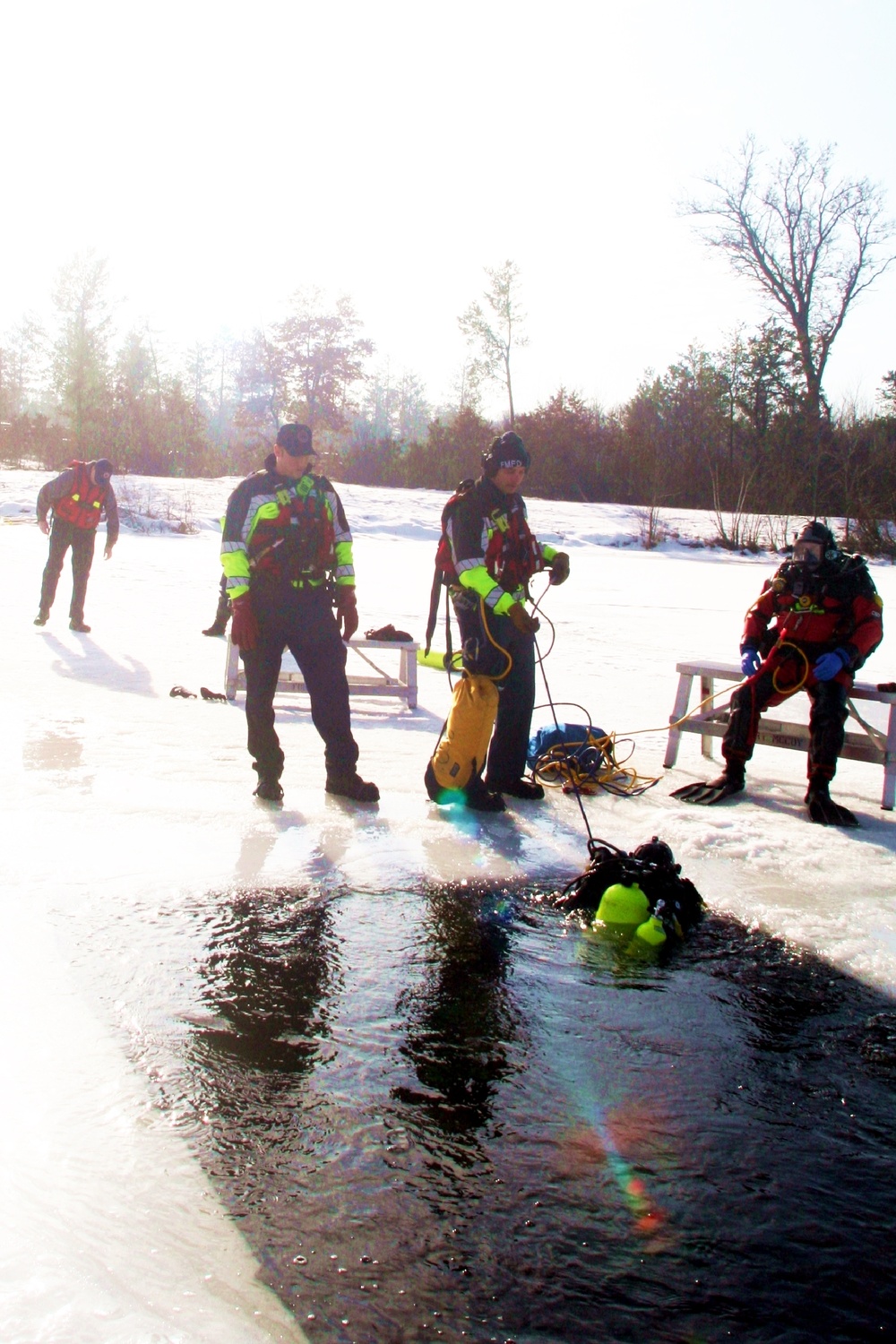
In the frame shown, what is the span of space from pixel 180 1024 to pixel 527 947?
120cm

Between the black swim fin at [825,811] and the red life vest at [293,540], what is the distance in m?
2.69

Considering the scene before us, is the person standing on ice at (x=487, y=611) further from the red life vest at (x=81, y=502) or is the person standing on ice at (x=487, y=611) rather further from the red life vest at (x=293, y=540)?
the red life vest at (x=81, y=502)

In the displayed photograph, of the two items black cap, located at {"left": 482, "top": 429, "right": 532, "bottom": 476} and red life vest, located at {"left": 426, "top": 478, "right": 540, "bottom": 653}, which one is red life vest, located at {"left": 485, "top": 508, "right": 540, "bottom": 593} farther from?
black cap, located at {"left": 482, "top": 429, "right": 532, "bottom": 476}

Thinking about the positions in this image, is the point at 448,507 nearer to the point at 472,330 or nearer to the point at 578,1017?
the point at 578,1017

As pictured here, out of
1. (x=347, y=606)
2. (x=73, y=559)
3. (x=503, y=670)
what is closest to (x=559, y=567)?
(x=503, y=670)

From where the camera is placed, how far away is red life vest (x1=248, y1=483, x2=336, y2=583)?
500 centimetres

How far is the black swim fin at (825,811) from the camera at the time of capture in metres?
5.16

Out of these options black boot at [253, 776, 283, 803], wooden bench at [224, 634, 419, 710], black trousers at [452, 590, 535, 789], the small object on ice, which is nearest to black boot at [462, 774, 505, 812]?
black trousers at [452, 590, 535, 789]

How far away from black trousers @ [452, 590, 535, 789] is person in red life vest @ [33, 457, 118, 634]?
611 centimetres

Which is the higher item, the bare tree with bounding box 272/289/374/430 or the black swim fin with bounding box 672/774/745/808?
the bare tree with bounding box 272/289/374/430

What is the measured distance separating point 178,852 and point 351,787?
3.77 ft

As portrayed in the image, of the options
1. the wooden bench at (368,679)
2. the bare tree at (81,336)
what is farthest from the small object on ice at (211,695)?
the bare tree at (81,336)

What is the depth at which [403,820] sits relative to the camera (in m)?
4.94

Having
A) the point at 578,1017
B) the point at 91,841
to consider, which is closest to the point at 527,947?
the point at 578,1017
